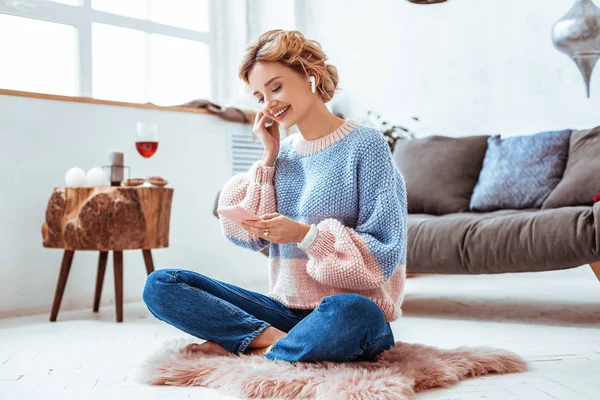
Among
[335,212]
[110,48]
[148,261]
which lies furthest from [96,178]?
[335,212]

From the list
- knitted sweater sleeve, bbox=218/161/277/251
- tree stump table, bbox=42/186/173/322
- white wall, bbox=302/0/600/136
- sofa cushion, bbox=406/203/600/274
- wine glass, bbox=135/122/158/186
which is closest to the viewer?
knitted sweater sleeve, bbox=218/161/277/251

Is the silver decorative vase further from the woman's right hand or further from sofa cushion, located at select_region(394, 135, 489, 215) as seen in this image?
the woman's right hand

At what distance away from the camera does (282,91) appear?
68.8 inches

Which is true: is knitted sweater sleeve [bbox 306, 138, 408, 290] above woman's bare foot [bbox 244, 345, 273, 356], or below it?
above

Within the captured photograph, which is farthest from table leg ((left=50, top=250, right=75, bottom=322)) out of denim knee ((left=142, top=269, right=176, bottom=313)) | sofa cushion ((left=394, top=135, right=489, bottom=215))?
sofa cushion ((left=394, top=135, right=489, bottom=215))

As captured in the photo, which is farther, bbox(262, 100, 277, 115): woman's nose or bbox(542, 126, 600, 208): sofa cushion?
bbox(542, 126, 600, 208): sofa cushion

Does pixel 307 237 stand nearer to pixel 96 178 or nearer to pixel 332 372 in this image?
pixel 332 372

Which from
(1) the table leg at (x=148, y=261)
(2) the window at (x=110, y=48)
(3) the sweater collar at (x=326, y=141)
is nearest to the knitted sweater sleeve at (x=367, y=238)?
(3) the sweater collar at (x=326, y=141)

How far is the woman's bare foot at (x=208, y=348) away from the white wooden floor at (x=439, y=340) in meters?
0.18

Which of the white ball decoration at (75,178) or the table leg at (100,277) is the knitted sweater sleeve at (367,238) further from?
the table leg at (100,277)

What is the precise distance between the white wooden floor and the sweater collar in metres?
0.65

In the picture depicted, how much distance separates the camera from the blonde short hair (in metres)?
1.73

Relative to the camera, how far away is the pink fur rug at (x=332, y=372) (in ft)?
4.78

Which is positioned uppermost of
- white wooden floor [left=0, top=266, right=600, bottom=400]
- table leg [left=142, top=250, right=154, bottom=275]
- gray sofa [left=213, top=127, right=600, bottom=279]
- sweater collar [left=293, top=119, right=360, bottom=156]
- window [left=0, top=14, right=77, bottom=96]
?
window [left=0, top=14, right=77, bottom=96]
